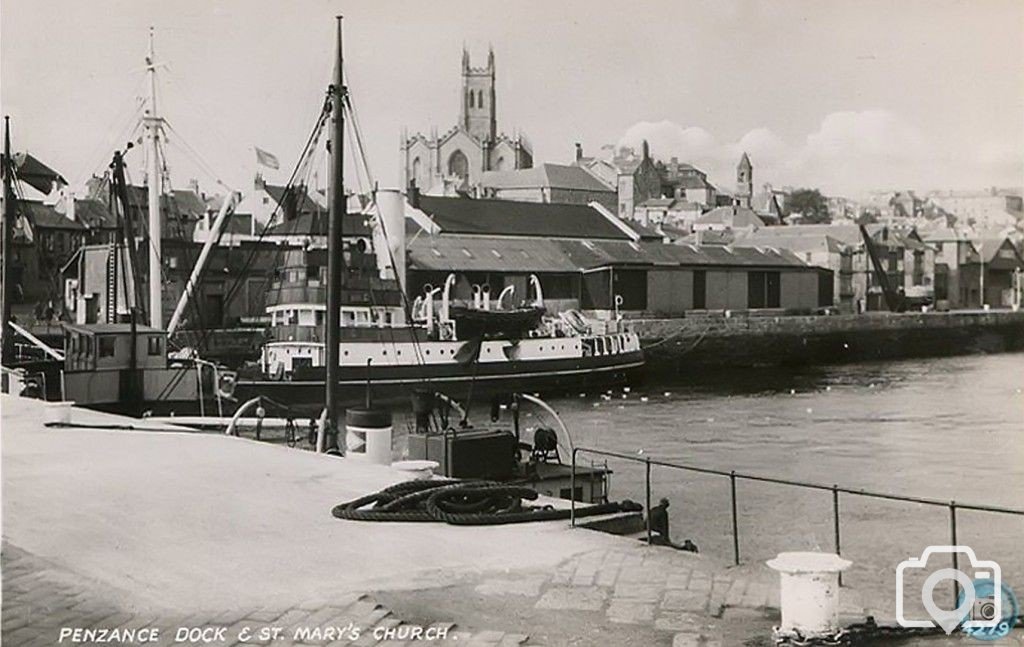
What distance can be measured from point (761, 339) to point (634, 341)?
3.16 metres

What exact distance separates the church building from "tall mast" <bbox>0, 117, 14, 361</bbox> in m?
2.52

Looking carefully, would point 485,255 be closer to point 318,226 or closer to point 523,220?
point 523,220

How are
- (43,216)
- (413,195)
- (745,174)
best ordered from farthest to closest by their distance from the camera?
(413,195), (43,216), (745,174)

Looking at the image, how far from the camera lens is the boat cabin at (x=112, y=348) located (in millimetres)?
11031

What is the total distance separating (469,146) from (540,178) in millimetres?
2470

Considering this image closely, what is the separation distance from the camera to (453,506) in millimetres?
5176

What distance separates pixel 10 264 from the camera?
861cm

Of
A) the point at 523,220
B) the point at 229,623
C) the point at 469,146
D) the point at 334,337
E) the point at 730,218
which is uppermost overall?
the point at 523,220

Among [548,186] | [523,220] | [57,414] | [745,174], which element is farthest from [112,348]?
[523,220]

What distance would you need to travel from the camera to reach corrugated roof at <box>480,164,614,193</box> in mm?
15469

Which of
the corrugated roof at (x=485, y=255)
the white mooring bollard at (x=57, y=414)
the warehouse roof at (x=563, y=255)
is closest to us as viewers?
the white mooring bollard at (x=57, y=414)

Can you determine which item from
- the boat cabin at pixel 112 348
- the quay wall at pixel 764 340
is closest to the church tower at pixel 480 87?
the boat cabin at pixel 112 348

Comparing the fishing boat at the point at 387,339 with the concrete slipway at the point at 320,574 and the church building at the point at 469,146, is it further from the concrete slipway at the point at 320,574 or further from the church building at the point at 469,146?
the concrete slipway at the point at 320,574

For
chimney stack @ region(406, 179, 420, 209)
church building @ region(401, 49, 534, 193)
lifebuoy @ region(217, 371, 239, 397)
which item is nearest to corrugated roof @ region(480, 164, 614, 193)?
church building @ region(401, 49, 534, 193)
